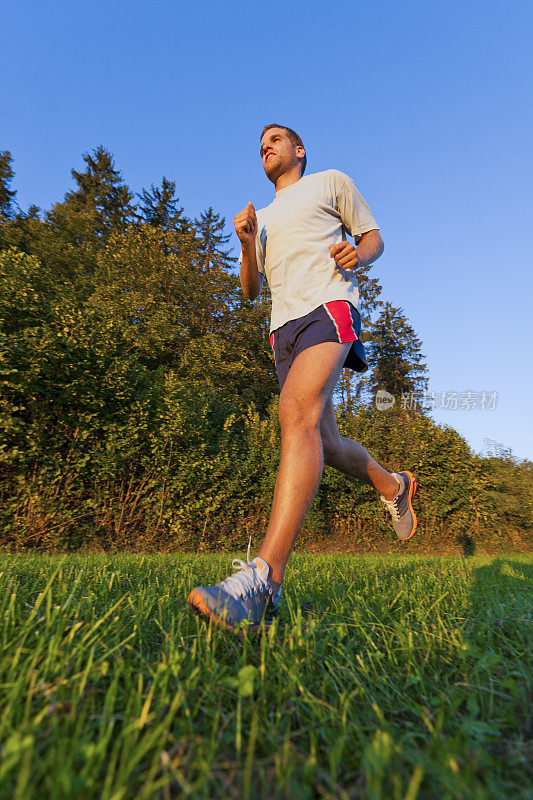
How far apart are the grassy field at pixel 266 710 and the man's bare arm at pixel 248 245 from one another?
70.8 inches

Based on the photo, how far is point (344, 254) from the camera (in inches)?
80.5

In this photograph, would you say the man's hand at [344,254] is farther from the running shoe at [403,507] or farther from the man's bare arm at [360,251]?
the running shoe at [403,507]

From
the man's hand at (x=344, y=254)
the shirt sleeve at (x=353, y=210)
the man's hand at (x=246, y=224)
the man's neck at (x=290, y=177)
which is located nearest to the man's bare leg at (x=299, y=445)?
the man's hand at (x=344, y=254)

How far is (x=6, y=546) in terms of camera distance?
17.6ft

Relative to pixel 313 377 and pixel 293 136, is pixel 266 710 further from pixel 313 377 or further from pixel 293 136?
pixel 293 136

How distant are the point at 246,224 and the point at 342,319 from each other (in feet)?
2.38

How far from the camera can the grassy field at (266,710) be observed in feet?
1.93

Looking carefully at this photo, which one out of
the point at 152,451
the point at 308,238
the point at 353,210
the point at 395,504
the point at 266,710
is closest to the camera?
the point at 266,710

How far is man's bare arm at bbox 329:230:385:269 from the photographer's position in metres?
2.04

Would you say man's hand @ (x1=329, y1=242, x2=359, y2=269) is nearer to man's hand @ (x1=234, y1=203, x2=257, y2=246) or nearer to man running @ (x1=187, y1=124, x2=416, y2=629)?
man running @ (x1=187, y1=124, x2=416, y2=629)

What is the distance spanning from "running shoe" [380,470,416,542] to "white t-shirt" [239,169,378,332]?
171 cm

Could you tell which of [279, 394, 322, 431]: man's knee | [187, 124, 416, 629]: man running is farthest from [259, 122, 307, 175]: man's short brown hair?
[279, 394, 322, 431]: man's knee

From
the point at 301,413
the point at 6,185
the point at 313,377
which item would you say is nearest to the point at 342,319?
the point at 313,377

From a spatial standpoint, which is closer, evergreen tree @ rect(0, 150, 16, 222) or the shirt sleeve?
the shirt sleeve
